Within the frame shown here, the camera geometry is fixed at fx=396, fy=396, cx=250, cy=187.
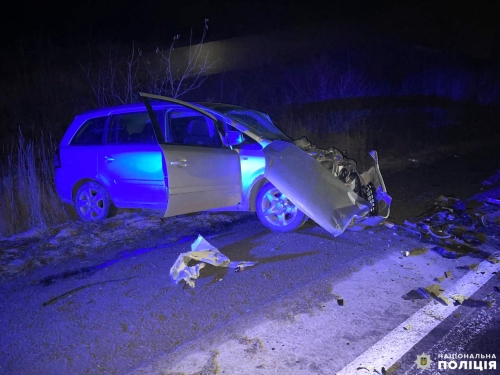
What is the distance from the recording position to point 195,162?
201 inches

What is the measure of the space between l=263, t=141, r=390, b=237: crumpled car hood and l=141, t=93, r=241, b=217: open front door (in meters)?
0.62

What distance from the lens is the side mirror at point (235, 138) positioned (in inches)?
209

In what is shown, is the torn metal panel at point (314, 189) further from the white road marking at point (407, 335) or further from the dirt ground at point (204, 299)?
the white road marking at point (407, 335)

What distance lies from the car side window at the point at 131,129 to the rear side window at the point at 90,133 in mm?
200

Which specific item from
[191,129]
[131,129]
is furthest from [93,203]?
[191,129]

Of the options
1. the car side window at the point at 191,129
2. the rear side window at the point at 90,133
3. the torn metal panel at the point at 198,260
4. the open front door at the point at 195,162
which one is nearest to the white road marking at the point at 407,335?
the torn metal panel at the point at 198,260

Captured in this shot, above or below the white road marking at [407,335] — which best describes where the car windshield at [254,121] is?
above

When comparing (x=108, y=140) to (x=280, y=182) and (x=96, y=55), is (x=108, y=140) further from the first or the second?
(x=96, y=55)

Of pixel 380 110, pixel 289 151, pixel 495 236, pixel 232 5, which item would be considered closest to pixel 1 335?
pixel 289 151

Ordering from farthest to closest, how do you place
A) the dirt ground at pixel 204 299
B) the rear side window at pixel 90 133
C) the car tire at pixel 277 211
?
the rear side window at pixel 90 133
the car tire at pixel 277 211
the dirt ground at pixel 204 299

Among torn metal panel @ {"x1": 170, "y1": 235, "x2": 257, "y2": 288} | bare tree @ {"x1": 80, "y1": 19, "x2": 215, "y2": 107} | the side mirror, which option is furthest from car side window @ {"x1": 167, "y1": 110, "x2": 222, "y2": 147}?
bare tree @ {"x1": 80, "y1": 19, "x2": 215, "y2": 107}

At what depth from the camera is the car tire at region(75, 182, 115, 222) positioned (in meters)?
6.34

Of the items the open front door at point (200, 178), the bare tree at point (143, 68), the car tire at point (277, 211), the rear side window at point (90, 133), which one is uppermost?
the bare tree at point (143, 68)

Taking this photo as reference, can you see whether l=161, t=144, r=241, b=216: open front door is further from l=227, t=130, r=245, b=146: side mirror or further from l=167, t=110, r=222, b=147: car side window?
l=167, t=110, r=222, b=147: car side window
